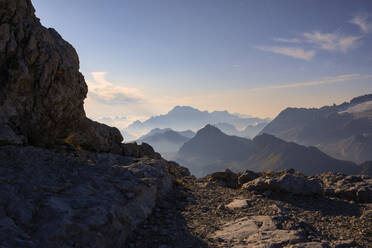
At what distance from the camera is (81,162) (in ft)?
43.6

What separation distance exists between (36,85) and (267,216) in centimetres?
1580

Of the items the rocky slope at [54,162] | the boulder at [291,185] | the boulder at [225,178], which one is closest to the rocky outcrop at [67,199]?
the rocky slope at [54,162]

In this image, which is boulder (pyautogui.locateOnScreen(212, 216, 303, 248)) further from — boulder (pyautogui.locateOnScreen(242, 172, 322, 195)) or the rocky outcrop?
boulder (pyautogui.locateOnScreen(242, 172, 322, 195))

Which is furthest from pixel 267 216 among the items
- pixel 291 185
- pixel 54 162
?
pixel 54 162

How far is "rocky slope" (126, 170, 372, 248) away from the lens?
9.23 meters

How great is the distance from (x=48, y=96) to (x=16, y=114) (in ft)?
8.72

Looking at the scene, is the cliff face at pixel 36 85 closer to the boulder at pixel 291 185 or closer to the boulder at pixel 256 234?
the boulder at pixel 256 234

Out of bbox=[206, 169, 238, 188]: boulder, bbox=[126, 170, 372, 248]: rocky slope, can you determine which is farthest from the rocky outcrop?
bbox=[206, 169, 238, 188]: boulder

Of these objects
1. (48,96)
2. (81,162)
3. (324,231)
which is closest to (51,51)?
(48,96)

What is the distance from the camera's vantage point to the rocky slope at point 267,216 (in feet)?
30.3

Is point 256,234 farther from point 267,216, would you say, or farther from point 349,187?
point 349,187

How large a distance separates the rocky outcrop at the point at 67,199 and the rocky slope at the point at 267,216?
38.8 inches

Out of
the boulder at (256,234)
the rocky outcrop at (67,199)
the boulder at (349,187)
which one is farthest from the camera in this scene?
the boulder at (349,187)

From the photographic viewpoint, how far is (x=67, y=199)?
8938 millimetres
